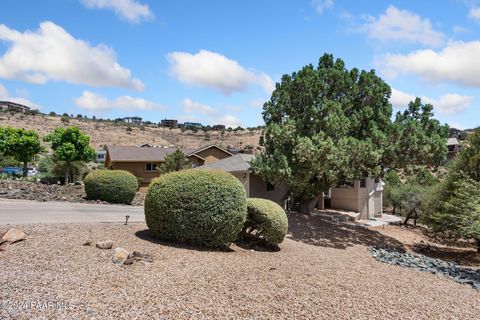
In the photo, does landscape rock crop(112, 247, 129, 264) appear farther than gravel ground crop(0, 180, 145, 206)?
No

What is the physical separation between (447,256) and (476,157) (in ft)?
15.5

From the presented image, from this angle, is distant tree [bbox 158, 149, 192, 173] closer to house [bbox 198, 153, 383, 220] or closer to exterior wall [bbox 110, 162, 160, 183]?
→ house [bbox 198, 153, 383, 220]

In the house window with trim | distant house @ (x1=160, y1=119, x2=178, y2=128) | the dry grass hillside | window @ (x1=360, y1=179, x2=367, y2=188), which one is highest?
distant house @ (x1=160, y1=119, x2=178, y2=128)

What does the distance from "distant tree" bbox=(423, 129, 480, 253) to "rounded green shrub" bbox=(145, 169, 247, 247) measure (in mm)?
10039

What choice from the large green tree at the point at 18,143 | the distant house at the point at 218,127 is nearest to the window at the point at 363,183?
the large green tree at the point at 18,143

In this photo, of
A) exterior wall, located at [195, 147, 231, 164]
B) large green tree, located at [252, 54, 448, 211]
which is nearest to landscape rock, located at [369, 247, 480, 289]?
large green tree, located at [252, 54, 448, 211]

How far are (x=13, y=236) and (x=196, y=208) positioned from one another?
3727mm

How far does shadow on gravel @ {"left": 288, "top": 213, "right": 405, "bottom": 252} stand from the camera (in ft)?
48.6

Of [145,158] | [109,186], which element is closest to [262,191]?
[109,186]

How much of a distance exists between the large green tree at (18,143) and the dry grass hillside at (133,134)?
36.7 metres

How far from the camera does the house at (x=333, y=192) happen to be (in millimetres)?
22719

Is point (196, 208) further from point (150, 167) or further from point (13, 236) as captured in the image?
point (150, 167)

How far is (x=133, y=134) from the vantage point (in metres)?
74.2

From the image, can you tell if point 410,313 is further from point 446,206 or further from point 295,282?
point 446,206
